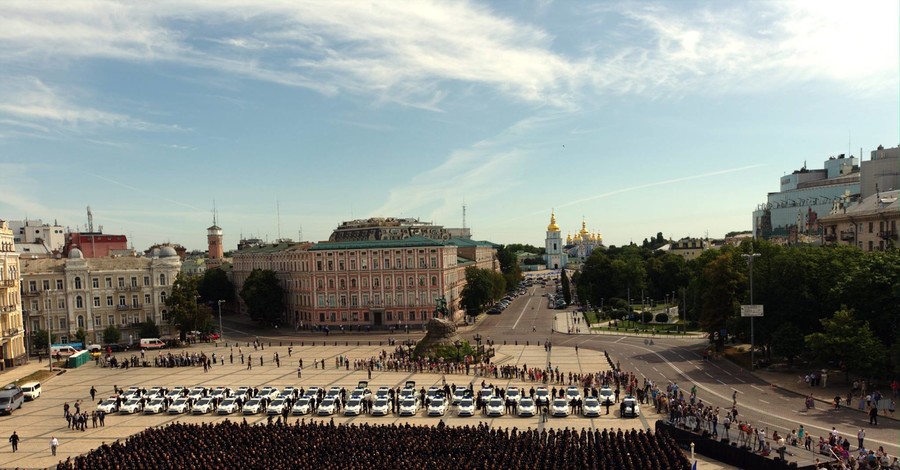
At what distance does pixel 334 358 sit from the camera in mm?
57719

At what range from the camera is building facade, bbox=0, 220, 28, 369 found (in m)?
56.1

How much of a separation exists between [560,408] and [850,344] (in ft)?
55.3

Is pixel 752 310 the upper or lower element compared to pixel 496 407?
upper

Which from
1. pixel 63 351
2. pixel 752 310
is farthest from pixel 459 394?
pixel 63 351

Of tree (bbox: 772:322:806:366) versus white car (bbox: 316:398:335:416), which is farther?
tree (bbox: 772:322:806:366)

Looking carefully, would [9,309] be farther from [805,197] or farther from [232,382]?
[805,197]

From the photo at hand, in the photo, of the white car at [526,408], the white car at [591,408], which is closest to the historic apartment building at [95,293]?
A: the white car at [526,408]

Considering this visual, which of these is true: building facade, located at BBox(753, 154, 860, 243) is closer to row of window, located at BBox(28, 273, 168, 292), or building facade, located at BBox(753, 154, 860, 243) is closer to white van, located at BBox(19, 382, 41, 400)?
row of window, located at BBox(28, 273, 168, 292)

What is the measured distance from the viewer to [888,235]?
5647 centimetres

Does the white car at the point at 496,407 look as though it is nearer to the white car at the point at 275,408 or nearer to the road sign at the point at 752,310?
the white car at the point at 275,408

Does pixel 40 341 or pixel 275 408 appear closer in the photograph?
pixel 275 408

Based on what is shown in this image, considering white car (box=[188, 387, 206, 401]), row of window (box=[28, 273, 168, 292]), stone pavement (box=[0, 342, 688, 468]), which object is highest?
row of window (box=[28, 273, 168, 292])

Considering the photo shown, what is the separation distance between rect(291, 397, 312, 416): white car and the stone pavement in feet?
5.93

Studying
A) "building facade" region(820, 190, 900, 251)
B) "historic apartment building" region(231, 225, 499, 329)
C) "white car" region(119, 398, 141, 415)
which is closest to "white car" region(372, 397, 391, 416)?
"white car" region(119, 398, 141, 415)
